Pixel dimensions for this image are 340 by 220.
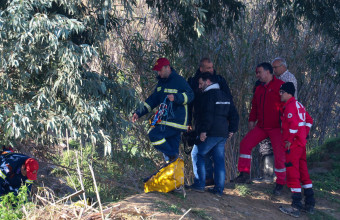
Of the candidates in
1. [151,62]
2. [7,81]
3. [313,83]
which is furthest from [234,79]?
[7,81]

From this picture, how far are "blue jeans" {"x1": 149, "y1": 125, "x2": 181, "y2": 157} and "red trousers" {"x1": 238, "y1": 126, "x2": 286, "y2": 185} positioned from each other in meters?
1.20

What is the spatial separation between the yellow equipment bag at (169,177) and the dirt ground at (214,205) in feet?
0.33

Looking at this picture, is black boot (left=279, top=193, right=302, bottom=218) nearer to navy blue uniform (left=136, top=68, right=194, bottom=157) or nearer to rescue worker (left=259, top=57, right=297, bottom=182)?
rescue worker (left=259, top=57, right=297, bottom=182)

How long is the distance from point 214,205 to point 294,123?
4.99 feet

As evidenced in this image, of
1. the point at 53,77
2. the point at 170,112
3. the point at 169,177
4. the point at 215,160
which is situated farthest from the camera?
the point at 215,160

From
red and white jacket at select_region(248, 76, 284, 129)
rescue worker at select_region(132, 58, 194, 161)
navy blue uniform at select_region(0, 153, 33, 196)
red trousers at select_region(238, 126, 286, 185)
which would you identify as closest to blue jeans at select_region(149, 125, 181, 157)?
rescue worker at select_region(132, 58, 194, 161)

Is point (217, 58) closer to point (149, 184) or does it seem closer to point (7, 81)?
point (149, 184)

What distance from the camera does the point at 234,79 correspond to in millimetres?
7738

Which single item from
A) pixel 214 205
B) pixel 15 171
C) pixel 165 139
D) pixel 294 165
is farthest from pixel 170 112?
pixel 15 171

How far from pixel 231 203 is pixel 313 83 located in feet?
13.3

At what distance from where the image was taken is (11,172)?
4832 mm

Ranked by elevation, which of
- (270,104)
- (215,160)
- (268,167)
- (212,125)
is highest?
(270,104)

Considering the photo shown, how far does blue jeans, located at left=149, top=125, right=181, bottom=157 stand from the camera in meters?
5.64

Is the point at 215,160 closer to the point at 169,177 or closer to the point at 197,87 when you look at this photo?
the point at 169,177
